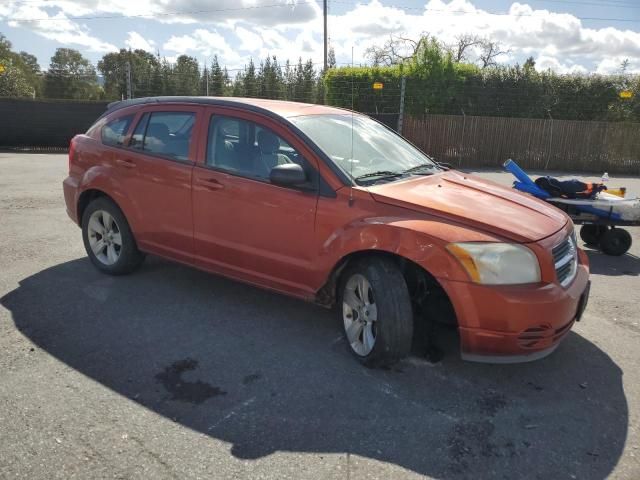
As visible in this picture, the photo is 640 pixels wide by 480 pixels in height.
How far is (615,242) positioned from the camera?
269 inches

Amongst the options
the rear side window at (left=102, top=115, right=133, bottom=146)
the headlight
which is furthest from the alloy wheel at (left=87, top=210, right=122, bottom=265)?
the headlight

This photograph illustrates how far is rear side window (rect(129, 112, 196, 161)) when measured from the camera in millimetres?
4656

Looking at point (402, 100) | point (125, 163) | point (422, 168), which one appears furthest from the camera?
point (402, 100)

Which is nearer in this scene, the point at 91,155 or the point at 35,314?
the point at 35,314

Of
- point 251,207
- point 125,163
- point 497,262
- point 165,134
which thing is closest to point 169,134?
point 165,134

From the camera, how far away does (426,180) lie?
166 inches

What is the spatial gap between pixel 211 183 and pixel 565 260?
2655 millimetres

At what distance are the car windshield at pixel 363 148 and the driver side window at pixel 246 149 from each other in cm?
22

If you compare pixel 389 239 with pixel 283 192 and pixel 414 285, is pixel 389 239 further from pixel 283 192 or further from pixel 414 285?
pixel 283 192

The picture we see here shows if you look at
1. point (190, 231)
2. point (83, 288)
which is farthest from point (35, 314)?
point (190, 231)

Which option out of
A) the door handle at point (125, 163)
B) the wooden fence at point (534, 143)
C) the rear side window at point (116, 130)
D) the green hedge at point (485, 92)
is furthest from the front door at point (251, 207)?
the wooden fence at point (534, 143)

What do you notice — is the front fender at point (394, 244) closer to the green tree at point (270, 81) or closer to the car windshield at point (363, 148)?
the car windshield at point (363, 148)

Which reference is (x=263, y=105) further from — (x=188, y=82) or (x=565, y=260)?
(x=188, y=82)

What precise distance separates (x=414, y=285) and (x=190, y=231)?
1.93m
